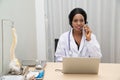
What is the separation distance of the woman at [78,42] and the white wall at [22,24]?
0.40m

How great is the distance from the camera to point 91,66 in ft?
5.63

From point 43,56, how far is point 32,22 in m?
0.58

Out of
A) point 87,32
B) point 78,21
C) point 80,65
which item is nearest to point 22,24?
point 78,21

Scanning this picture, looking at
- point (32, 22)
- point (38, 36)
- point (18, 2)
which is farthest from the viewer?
point (38, 36)

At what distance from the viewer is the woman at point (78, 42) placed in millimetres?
2381

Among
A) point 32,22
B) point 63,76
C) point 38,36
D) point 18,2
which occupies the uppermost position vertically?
point 18,2

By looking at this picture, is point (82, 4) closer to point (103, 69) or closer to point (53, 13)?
point (53, 13)

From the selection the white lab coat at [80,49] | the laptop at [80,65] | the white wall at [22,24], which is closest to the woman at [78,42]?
the white lab coat at [80,49]

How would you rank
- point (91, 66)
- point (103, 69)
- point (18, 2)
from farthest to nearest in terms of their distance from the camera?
point (18, 2), point (103, 69), point (91, 66)

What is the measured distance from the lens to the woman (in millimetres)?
2381

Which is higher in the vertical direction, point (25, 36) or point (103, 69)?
point (25, 36)

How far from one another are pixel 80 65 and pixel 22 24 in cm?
97

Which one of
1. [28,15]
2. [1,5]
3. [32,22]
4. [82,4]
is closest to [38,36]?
[32,22]

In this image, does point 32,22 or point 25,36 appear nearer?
point 25,36
